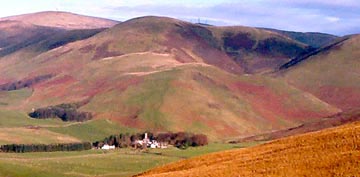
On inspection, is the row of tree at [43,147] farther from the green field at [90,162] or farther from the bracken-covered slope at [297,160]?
the bracken-covered slope at [297,160]

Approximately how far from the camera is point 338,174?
4316cm

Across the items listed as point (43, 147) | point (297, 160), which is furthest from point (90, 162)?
point (297, 160)

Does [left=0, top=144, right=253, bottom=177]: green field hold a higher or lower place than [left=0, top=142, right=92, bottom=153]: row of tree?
lower

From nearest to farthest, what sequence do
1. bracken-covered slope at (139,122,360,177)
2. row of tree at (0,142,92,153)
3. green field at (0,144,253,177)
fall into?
bracken-covered slope at (139,122,360,177), green field at (0,144,253,177), row of tree at (0,142,92,153)

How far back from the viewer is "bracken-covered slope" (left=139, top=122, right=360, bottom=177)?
45.4 metres

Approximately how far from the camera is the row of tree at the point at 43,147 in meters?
189

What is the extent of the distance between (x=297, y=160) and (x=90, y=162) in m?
115

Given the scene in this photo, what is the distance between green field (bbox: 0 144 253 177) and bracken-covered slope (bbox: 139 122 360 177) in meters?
77.3

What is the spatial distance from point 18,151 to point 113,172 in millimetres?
49201

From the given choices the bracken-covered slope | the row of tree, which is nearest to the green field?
the row of tree

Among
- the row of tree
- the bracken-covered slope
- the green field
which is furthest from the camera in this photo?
the row of tree

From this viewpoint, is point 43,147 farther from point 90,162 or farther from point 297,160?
point 297,160

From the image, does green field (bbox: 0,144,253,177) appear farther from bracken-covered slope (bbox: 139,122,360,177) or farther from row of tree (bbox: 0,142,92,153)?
bracken-covered slope (bbox: 139,122,360,177)

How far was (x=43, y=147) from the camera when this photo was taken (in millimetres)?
192750
